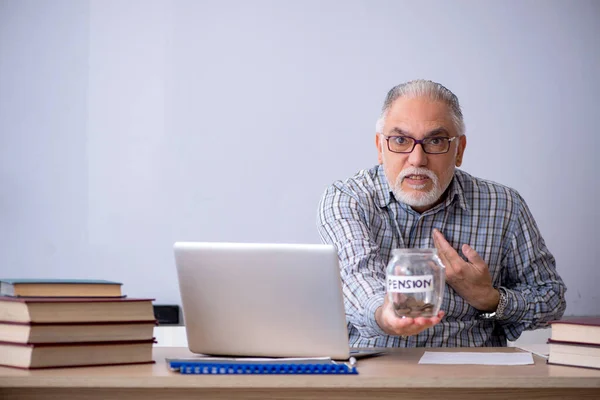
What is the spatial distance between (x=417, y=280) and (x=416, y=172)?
87 cm

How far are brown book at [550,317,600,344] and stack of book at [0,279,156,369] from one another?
797 mm

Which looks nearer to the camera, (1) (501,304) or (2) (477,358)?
(2) (477,358)

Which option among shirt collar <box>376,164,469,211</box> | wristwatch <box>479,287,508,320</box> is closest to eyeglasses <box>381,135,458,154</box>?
shirt collar <box>376,164,469,211</box>

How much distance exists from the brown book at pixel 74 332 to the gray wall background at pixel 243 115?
1.66 metres

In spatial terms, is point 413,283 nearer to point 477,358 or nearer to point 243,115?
point 477,358

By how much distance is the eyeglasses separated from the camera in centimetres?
228

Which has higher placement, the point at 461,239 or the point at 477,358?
the point at 461,239

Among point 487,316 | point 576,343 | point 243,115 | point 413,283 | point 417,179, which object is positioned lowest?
point 487,316

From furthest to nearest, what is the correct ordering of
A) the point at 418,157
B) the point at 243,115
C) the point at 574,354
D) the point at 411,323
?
the point at 243,115 → the point at 418,157 → the point at 574,354 → the point at 411,323

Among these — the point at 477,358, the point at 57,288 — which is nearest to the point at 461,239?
the point at 477,358

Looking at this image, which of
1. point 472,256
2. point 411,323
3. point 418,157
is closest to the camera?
point 411,323

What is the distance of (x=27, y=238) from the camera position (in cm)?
325

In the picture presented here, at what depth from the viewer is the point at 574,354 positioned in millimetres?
1588

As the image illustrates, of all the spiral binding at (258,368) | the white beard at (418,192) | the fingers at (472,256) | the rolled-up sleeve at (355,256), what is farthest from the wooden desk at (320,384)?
the white beard at (418,192)
